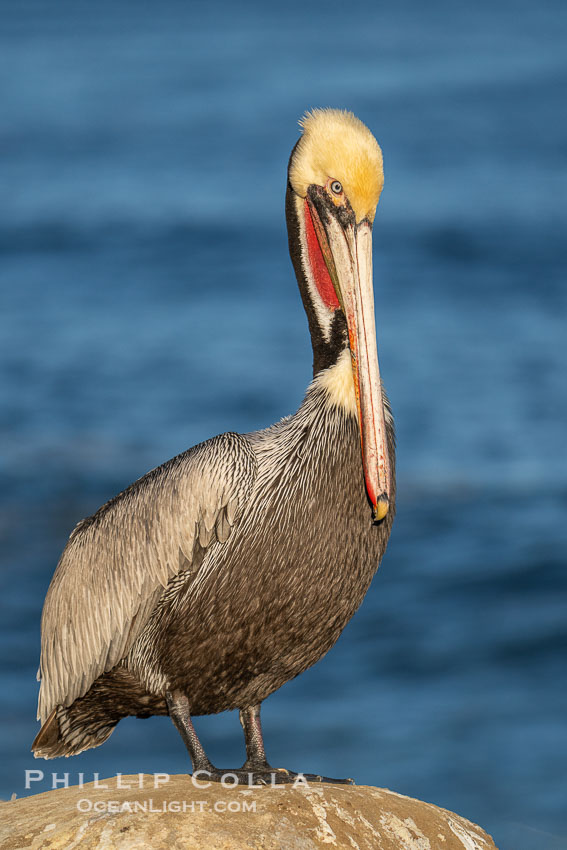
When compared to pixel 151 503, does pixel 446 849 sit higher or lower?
lower

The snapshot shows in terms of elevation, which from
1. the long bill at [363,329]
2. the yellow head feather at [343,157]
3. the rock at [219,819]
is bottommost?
the rock at [219,819]

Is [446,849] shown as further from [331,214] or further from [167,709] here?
[331,214]

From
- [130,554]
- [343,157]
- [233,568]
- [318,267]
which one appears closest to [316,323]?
[318,267]

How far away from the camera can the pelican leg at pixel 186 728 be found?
5055 mm

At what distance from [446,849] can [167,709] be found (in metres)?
1.36

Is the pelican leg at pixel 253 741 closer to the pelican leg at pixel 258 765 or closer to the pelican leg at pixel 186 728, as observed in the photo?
the pelican leg at pixel 258 765

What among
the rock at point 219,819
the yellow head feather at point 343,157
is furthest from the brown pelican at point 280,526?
the rock at point 219,819

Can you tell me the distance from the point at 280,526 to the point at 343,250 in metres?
1.22

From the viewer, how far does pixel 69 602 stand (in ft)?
18.7

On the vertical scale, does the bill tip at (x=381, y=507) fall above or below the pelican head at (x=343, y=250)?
below

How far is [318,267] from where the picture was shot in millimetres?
5285

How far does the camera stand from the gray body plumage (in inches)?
197

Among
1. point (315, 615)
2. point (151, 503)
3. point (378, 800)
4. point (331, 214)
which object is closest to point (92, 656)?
point (151, 503)

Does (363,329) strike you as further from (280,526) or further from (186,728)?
(186,728)
